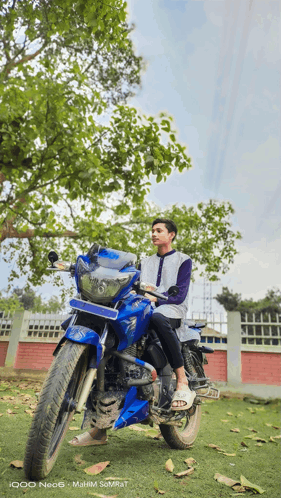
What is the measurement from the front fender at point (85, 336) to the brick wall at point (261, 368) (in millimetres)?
8012

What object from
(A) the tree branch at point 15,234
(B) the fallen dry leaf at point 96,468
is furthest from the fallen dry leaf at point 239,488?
(A) the tree branch at point 15,234

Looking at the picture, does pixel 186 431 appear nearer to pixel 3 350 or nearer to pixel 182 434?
pixel 182 434

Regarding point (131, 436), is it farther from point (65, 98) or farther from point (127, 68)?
point (127, 68)

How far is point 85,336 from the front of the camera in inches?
75.9

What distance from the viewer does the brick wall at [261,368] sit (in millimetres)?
8812

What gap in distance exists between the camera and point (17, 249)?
1177 centimetres

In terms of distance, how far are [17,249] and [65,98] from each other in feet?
23.0

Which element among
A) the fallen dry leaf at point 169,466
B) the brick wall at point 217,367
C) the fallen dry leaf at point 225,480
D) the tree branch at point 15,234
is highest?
A: the tree branch at point 15,234

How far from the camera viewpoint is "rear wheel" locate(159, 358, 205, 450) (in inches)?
113

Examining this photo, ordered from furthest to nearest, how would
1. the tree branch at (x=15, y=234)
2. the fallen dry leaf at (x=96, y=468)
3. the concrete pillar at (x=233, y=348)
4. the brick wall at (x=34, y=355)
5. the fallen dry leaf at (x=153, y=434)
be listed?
the brick wall at (x=34, y=355) < the concrete pillar at (x=233, y=348) < the tree branch at (x=15, y=234) < the fallen dry leaf at (x=153, y=434) < the fallen dry leaf at (x=96, y=468)

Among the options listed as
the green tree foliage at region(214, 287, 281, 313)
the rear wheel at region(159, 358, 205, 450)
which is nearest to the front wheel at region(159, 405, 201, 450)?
the rear wheel at region(159, 358, 205, 450)

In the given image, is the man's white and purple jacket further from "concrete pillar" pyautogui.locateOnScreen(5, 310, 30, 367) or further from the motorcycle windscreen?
"concrete pillar" pyautogui.locateOnScreen(5, 310, 30, 367)

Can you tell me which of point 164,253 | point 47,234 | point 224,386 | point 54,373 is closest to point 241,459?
point 164,253

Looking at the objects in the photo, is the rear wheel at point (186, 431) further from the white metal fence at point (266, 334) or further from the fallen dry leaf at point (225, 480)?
the white metal fence at point (266, 334)
